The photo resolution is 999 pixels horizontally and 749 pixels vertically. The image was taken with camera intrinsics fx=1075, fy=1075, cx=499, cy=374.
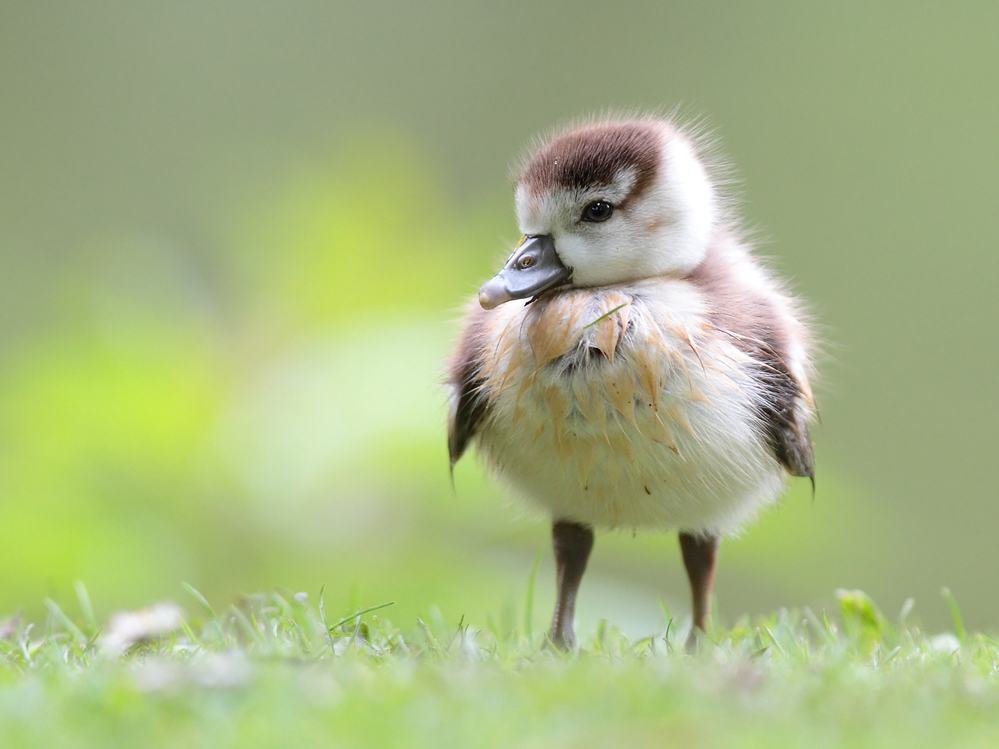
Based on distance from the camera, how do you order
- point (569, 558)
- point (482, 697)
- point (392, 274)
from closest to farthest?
1. point (482, 697)
2. point (569, 558)
3. point (392, 274)

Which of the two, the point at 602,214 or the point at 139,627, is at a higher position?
the point at 602,214

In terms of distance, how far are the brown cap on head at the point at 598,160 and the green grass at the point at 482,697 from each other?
2.86ft

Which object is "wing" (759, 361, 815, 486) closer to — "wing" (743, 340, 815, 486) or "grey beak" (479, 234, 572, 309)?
"wing" (743, 340, 815, 486)

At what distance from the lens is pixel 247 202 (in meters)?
4.05

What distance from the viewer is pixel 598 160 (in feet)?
6.72

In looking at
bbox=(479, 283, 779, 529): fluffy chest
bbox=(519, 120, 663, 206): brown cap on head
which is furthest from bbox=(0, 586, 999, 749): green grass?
bbox=(519, 120, 663, 206): brown cap on head

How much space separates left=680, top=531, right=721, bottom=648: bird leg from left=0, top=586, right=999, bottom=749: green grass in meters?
0.36

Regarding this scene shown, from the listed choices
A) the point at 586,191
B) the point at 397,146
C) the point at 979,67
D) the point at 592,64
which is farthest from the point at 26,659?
the point at 979,67

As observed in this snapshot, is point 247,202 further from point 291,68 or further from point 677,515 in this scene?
point 291,68

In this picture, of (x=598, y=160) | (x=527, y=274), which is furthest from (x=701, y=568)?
(x=598, y=160)

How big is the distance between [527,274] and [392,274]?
1999 millimetres

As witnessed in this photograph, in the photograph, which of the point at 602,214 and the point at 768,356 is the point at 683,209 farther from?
the point at 768,356

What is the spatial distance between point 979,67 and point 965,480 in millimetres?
→ 3031

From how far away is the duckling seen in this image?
1955 millimetres
